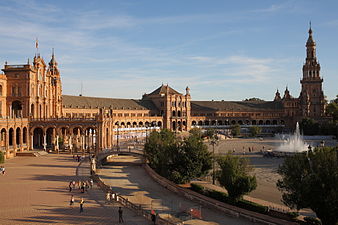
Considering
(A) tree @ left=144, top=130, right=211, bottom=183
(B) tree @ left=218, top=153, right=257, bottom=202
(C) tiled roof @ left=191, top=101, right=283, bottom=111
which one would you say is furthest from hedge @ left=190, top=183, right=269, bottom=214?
(C) tiled roof @ left=191, top=101, right=283, bottom=111

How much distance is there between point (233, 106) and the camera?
504 ft

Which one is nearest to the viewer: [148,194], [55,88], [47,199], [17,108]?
[47,199]

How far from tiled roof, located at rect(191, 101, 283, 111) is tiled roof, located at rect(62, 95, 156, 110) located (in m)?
25.6

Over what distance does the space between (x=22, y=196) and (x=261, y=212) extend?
77.4 ft

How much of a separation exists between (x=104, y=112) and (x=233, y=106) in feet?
304

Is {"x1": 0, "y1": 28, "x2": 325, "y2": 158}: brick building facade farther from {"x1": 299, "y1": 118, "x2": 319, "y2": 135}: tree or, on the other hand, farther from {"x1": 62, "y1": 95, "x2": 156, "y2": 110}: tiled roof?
{"x1": 299, "y1": 118, "x2": 319, "y2": 135}: tree

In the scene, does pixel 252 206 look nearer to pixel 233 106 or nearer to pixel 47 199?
pixel 47 199

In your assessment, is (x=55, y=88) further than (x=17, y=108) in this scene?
Yes

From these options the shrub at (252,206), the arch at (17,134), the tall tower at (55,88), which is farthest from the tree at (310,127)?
the shrub at (252,206)

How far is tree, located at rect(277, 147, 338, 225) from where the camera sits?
25.1 m

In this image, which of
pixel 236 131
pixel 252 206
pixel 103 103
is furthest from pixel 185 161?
pixel 236 131

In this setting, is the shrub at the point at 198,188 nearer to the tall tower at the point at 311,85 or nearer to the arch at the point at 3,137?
the arch at the point at 3,137

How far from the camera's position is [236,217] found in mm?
31594

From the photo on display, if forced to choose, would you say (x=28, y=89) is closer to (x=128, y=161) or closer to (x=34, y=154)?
(x=34, y=154)
